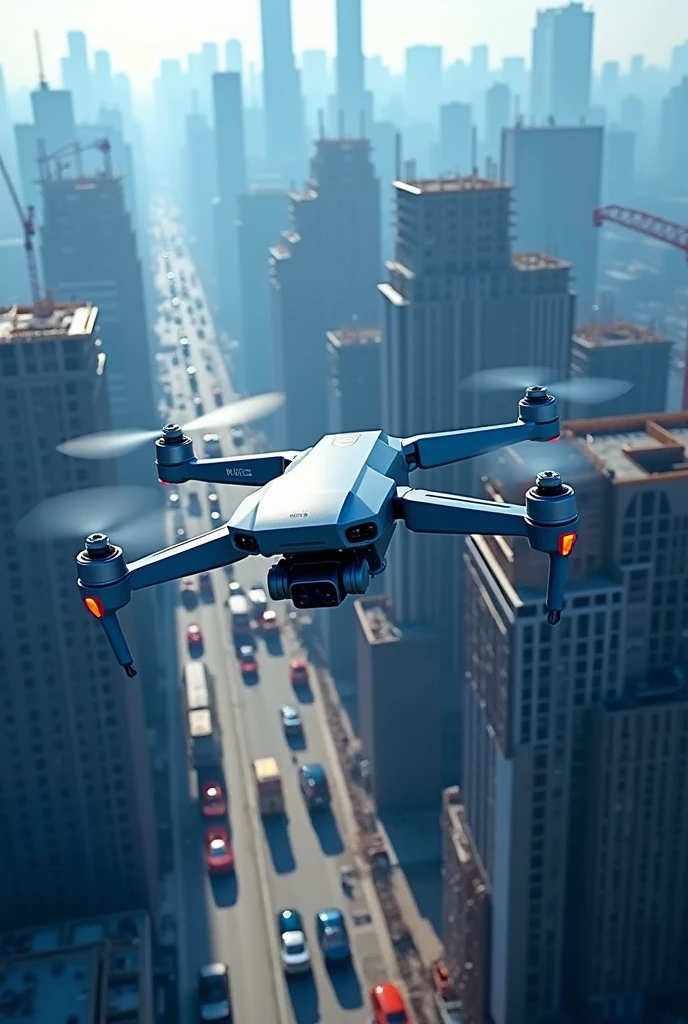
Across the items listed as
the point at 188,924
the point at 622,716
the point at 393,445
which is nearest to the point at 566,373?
the point at 622,716

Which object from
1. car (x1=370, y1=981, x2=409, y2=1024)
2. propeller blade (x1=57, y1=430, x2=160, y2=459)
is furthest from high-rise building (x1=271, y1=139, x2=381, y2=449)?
propeller blade (x1=57, y1=430, x2=160, y2=459)

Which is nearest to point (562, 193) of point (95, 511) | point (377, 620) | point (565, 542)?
point (377, 620)

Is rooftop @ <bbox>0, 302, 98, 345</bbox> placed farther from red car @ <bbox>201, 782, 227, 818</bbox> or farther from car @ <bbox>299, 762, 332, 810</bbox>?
car @ <bbox>299, 762, 332, 810</bbox>

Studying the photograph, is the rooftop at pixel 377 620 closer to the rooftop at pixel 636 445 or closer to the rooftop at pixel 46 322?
the rooftop at pixel 636 445

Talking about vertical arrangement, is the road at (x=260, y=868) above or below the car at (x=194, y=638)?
below

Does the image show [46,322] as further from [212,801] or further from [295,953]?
[295,953]

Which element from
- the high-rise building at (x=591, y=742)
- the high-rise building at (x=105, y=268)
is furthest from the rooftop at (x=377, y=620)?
the high-rise building at (x=105, y=268)

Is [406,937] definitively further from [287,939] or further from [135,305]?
[135,305]
